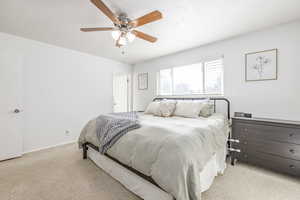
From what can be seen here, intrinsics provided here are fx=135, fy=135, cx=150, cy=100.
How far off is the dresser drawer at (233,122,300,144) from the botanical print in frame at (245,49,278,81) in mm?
981

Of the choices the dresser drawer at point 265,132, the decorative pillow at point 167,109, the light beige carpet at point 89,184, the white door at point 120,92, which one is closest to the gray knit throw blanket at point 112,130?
the light beige carpet at point 89,184

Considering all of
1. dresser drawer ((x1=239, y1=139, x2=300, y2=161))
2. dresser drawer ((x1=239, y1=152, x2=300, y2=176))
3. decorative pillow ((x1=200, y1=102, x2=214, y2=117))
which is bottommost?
dresser drawer ((x1=239, y1=152, x2=300, y2=176))

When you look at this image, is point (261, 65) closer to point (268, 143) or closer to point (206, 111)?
point (206, 111)

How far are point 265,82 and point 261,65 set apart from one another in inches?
13.0

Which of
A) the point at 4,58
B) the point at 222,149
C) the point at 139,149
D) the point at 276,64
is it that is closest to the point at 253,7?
the point at 276,64

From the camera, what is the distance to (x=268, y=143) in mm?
2080

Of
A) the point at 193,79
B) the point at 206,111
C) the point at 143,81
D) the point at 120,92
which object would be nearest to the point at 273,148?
the point at 206,111

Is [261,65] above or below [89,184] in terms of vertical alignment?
above

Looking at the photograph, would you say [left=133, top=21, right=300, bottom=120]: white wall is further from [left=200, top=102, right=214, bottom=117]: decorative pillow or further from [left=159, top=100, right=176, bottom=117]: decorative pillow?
[left=159, top=100, right=176, bottom=117]: decorative pillow

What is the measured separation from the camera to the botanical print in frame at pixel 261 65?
8.00ft

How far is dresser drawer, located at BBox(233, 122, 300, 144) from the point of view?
1903 millimetres

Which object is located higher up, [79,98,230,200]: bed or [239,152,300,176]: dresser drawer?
[79,98,230,200]: bed

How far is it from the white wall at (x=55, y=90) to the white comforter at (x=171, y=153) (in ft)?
7.49

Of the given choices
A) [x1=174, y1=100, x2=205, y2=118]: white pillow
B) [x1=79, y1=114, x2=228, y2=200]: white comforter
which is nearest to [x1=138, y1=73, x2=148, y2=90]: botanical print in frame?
[x1=174, y1=100, x2=205, y2=118]: white pillow
